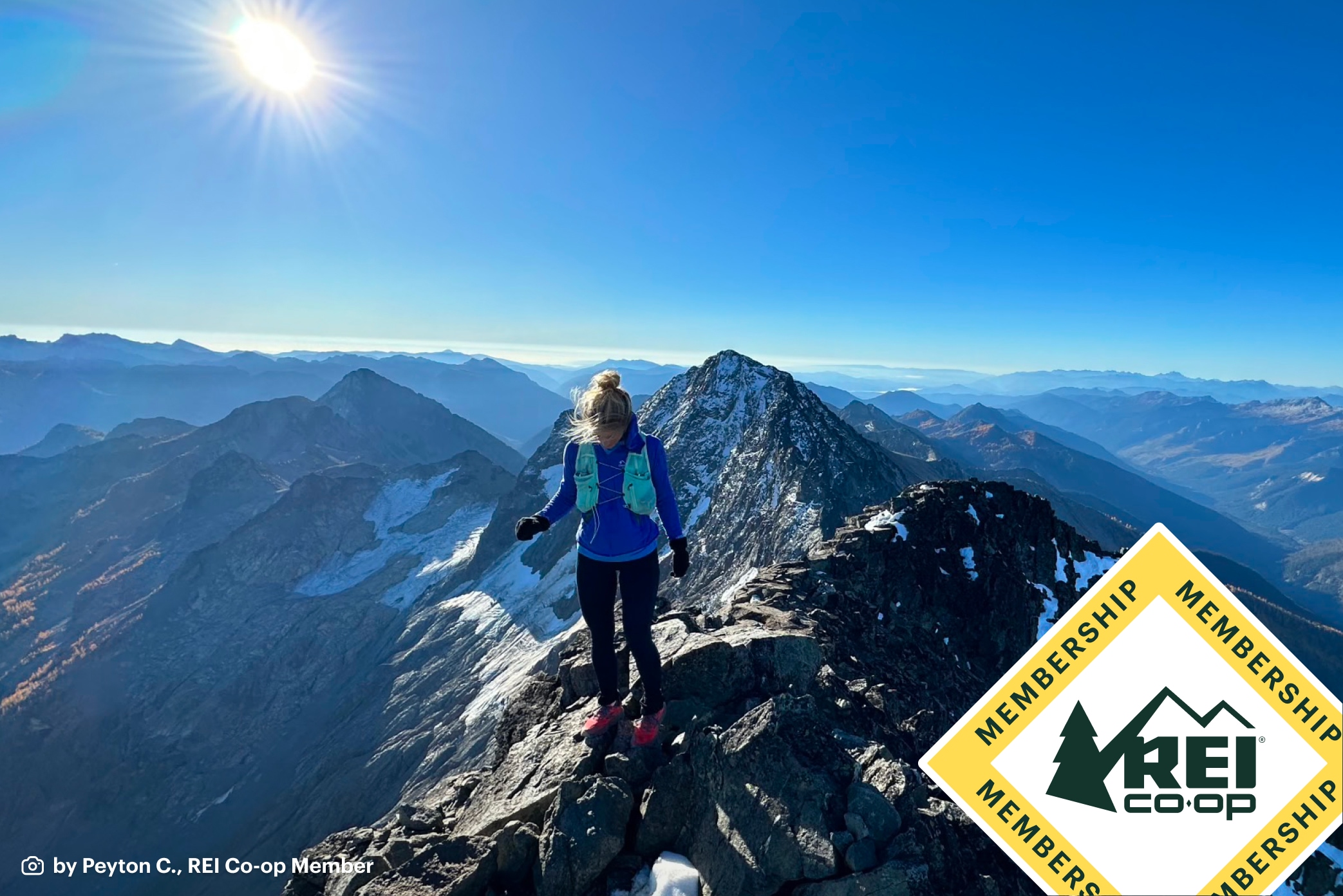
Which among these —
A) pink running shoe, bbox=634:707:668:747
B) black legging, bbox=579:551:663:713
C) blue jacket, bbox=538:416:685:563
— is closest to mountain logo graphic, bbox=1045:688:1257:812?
pink running shoe, bbox=634:707:668:747

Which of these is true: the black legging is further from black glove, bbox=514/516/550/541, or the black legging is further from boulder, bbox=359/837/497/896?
boulder, bbox=359/837/497/896

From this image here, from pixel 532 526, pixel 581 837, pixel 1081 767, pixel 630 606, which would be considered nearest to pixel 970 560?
pixel 1081 767

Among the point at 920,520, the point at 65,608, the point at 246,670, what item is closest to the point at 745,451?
the point at 920,520

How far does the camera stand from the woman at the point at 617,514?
26.4ft

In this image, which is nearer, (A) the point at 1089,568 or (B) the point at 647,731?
(B) the point at 647,731

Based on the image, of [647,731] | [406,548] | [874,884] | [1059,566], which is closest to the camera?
[874,884]

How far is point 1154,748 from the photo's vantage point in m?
8.12

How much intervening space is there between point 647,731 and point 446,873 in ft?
11.1

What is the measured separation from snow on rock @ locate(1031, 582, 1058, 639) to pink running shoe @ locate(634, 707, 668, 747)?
28459mm

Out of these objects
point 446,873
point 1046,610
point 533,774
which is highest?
point 533,774

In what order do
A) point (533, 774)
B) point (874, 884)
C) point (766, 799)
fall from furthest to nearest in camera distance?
point (533, 774) < point (766, 799) < point (874, 884)

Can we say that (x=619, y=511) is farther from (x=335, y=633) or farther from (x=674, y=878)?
(x=335, y=633)

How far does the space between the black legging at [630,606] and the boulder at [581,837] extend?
140 centimetres

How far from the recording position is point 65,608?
532 feet
